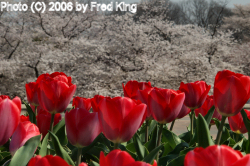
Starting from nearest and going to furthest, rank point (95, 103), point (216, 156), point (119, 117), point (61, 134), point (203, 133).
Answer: point (216, 156), point (119, 117), point (203, 133), point (95, 103), point (61, 134)

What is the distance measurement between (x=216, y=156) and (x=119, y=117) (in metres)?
0.28

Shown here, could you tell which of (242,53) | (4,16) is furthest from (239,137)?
(242,53)

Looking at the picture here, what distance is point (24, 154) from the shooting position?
21.7 inches

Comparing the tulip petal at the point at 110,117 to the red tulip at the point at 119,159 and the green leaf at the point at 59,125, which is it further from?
the green leaf at the point at 59,125

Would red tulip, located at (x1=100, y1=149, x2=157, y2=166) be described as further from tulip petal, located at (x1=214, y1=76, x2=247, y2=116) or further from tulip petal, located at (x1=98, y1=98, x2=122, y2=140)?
tulip petal, located at (x1=214, y1=76, x2=247, y2=116)

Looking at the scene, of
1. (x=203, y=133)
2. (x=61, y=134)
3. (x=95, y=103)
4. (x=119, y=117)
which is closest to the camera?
(x=119, y=117)

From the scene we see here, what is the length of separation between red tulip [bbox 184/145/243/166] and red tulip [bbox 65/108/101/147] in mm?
354

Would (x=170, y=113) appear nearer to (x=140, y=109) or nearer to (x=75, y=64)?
(x=140, y=109)

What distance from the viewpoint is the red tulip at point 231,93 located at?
618 millimetres

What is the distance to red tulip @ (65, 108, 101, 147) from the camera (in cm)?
60

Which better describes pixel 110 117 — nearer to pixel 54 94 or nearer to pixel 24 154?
pixel 24 154

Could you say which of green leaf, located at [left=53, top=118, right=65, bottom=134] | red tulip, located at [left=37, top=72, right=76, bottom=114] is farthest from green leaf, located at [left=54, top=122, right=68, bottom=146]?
red tulip, located at [left=37, top=72, right=76, bottom=114]

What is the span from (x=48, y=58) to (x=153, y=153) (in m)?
9.95

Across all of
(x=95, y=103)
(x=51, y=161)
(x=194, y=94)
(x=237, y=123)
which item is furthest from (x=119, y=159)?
(x=237, y=123)
